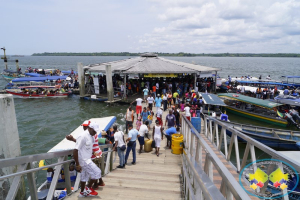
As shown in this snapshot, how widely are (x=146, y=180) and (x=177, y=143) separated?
303 centimetres

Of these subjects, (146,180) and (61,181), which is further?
(61,181)

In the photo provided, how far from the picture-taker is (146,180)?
6.29 metres

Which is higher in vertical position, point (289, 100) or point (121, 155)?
point (121, 155)

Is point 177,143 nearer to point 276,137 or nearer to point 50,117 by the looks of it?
point 276,137

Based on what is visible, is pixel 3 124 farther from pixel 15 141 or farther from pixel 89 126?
pixel 89 126

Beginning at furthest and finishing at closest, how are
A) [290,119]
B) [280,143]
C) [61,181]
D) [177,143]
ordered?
[290,119] < [280,143] < [177,143] < [61,181]

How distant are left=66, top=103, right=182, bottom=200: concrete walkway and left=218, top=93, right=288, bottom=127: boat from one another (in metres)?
13.9

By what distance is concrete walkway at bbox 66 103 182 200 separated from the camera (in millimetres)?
5008

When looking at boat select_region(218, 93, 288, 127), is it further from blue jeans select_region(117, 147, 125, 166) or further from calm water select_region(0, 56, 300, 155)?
blue jeans select_region(117, 147, 125, 166)

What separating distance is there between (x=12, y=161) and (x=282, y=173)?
13.5 ft

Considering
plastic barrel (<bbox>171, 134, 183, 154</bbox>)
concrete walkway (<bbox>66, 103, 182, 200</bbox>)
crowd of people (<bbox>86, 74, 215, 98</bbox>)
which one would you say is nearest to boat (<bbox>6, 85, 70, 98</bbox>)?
crowd of people (<bbox>86, 74, 215, 98</bbox>)

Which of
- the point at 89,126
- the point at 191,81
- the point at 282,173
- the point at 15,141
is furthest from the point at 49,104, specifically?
the point at 282,173

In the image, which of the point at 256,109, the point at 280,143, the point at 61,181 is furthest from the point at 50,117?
the point at 256,109

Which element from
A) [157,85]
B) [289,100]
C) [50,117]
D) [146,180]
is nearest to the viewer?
[146,180]
